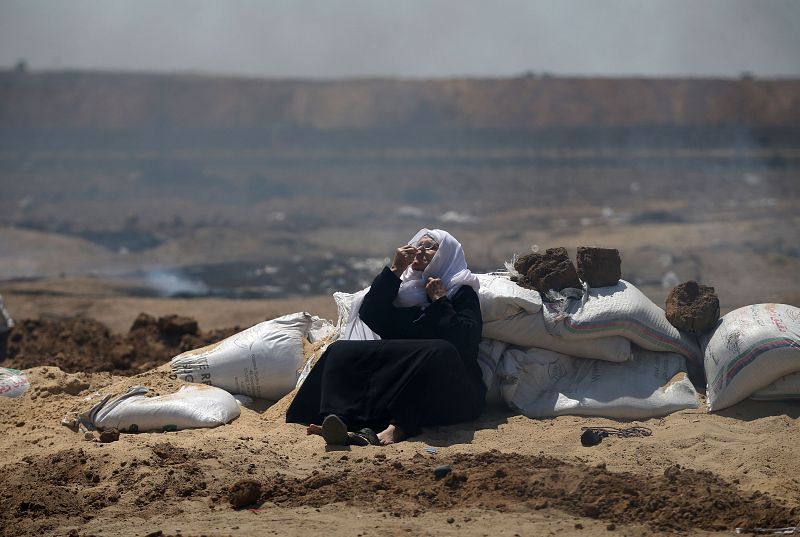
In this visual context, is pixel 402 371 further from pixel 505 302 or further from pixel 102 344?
pixel 102 344

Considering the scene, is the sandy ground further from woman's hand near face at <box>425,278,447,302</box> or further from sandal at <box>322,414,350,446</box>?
woman's hand near face at <box>425,278,447,302</box>

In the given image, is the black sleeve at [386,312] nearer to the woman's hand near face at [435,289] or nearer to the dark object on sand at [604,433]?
the woman's hand near face at [435,289]

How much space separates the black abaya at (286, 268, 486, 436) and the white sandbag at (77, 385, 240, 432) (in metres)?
0.44

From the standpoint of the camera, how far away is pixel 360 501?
165 inches

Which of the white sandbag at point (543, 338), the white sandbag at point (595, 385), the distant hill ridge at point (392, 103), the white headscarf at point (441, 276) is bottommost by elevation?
the white sandbag at point (595, 385)

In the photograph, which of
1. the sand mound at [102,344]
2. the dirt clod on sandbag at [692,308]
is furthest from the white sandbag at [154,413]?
the dirt clod on sandbag at [692,308]

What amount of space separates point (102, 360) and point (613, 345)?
397cm

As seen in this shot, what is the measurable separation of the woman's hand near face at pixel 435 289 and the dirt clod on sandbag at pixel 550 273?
2.02 ft

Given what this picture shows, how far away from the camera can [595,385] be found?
18.3ft

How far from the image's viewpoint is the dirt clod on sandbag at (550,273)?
5777 millimetres

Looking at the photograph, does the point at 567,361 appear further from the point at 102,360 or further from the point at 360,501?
the point at 102,360

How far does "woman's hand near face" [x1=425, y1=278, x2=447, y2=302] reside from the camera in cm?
552

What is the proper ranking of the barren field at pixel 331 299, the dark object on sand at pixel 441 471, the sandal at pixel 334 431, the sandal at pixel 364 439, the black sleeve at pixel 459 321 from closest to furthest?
the barren field at pixel 331 299 < the dark object on sand at pixel 441 471 < the sandal at pixel 334 431 < the sandal at pixel 364 439 < the black sleeve at pixel 459 321

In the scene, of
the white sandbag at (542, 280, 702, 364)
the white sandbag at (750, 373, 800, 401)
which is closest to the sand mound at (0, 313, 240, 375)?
the white sandbag at (542, 280, 702, 364)
